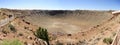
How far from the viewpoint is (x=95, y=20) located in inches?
5212

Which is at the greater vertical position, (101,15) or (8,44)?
(8,44)

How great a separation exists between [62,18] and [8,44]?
115539 millimetres

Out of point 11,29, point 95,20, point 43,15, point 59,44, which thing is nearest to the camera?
point 11,29

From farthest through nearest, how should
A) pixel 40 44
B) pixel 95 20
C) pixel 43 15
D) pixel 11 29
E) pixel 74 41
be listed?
1. pixel 43 15
2. pixel 95 20
3. pixel 74 41
4. pixel 11 29
5. pixel 40 44

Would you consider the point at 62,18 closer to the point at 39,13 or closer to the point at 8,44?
the point at 39,13

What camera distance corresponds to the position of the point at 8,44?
28812 millimetres

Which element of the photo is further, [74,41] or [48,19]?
[48,19]

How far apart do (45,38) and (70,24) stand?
77860 millimetres

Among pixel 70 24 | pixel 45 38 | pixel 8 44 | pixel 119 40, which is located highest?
pixel 119 40

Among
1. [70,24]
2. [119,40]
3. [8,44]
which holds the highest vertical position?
[119,40]

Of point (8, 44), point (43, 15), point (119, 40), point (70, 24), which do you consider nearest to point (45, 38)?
point (8, 44)

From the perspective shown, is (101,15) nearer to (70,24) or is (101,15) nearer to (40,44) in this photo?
(70,24)

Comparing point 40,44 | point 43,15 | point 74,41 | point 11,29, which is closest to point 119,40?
point 40,44

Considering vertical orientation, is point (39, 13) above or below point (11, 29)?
below
